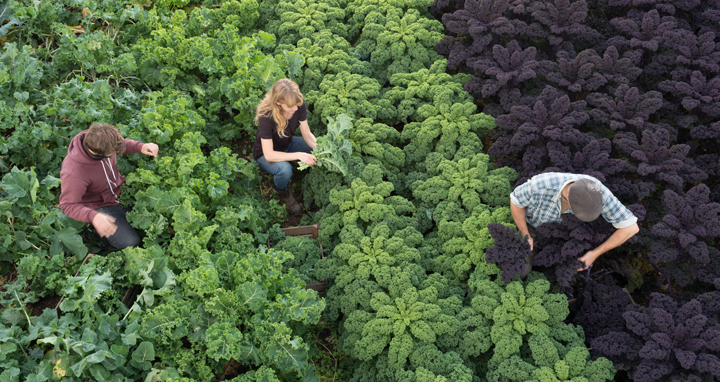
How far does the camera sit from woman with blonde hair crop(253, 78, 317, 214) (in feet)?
17.2

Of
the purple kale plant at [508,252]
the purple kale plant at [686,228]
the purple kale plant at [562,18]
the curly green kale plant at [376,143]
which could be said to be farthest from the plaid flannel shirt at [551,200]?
the purple kale plant at [562,18]

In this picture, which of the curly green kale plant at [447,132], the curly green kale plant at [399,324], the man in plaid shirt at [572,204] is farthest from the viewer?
the curly green kale plant at [447,132]

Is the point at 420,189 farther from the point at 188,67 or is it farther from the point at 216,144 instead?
the point at 188,67

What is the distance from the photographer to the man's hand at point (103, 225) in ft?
15.4

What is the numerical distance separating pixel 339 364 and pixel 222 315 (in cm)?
144

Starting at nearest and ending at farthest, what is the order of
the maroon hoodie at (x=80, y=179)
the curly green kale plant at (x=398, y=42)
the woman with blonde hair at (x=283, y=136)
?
1. the maroon hoodie at (x=80, y=179)
2. the woman with blonde hair at (x=283, y=136)
3. the curly green kale plant at (x=398, y=42)

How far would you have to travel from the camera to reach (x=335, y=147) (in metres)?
5.68

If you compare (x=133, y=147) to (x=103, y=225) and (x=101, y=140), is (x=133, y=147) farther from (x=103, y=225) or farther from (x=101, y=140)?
(x=103, y=225)

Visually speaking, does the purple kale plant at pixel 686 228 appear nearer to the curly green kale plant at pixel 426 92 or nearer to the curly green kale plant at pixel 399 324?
the curly green kale plant at pixel 399 324

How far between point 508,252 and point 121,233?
393cm

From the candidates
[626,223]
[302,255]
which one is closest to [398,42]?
[302,255]

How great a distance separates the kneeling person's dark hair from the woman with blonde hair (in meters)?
1.57

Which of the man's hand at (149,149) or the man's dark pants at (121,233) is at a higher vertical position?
the man's hand at (149,149)

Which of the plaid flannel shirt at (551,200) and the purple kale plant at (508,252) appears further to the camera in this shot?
the purple kale plant at (508,252)
